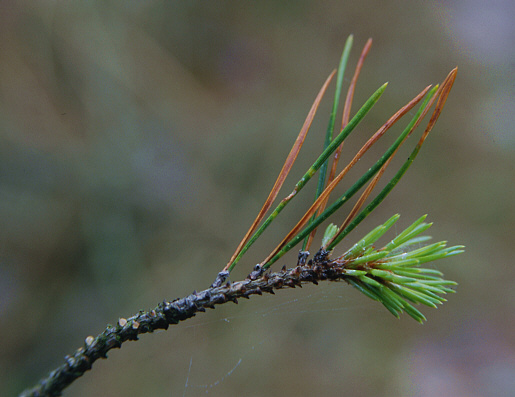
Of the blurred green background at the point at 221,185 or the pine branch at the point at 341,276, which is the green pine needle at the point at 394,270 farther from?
the blurred green background at the point at 221,185

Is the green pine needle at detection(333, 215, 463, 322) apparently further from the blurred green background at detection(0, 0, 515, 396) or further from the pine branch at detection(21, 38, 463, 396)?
the blurred green background at detection(0, 0, 515, 396)

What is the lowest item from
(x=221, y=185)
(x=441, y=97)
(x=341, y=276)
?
(x=221, y=185)

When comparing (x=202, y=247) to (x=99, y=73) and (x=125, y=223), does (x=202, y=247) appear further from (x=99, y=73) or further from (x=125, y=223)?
(x=99, y=73)

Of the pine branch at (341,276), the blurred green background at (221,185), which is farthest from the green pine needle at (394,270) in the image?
the blurred green background at (221,185)

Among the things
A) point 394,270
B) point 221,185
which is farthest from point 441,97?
point 221,185

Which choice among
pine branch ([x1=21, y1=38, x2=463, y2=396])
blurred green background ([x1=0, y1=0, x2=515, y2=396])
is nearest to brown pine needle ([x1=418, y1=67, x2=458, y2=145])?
pine branch ([x1=21, y1=38, x2=463, y2=396])

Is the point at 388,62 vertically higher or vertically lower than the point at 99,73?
higher

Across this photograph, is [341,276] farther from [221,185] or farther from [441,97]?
[221,185]

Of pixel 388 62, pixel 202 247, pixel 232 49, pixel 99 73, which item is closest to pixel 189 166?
pixel 202 247
